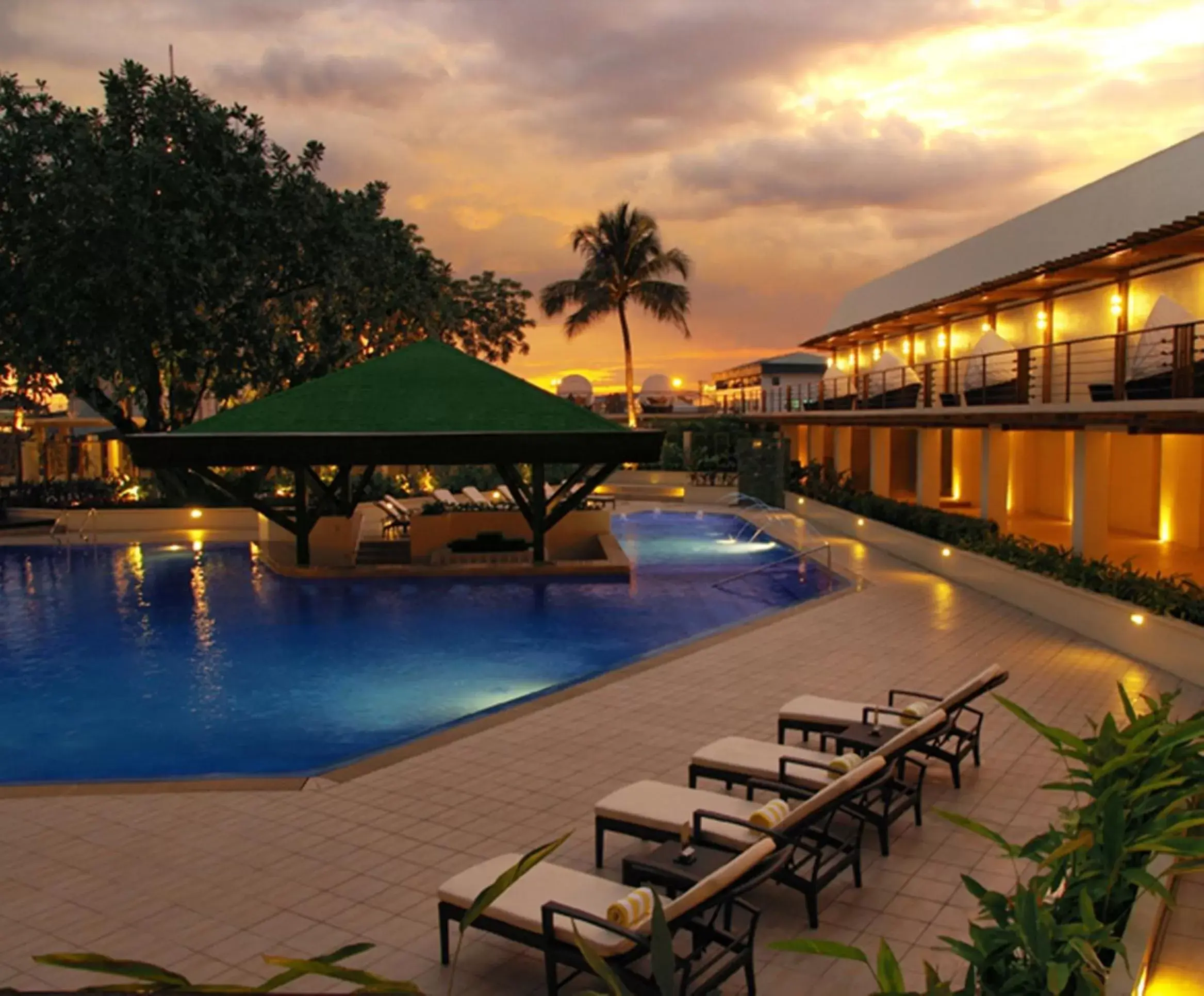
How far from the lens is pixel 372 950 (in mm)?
6168

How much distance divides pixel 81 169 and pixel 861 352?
28472mm

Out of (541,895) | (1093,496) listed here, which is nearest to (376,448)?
(1093,496)

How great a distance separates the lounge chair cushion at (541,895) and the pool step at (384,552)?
1919 cm

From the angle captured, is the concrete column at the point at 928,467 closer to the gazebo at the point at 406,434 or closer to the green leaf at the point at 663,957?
the gazebo at the point at 406,434

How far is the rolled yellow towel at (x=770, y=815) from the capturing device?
6.58 m

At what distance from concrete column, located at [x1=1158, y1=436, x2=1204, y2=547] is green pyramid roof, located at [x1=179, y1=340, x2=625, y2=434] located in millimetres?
11549

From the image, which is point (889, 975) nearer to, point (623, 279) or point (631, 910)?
point (631, 910)

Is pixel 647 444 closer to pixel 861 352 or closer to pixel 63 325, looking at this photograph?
pixel 63 325

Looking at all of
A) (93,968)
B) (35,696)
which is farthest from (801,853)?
(35,696)

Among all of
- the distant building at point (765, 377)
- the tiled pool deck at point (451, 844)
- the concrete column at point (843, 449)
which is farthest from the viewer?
the distant building at point (765, 377)

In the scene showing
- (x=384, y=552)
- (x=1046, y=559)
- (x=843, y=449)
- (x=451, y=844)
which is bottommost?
(x=451, y=844)

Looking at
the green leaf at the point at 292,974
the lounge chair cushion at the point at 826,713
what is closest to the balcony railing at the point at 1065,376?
the lounge chair cushion at the point at 826,713

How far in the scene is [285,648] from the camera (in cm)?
1677

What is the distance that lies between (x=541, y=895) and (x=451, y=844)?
2054 millimetres
